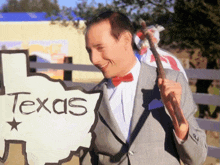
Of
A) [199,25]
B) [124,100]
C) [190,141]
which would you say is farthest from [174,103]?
[199,25]

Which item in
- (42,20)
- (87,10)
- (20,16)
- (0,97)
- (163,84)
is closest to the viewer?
(163,84)

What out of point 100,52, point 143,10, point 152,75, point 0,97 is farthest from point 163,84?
point 143,10

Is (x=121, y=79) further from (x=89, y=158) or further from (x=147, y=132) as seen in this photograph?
(x=89, y=158)

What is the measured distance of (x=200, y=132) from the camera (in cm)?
121

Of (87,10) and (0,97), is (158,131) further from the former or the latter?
(87,10)

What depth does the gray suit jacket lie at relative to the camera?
47.8 inches

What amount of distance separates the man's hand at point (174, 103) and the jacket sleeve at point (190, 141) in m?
0.03

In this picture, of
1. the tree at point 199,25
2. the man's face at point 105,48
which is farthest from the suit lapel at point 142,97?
the tree at point 199,25

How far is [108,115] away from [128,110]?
0.27 ft

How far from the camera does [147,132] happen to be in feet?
4.02

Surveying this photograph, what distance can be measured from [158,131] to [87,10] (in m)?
3.50

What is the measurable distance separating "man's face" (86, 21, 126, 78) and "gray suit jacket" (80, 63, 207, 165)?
106 millimetres

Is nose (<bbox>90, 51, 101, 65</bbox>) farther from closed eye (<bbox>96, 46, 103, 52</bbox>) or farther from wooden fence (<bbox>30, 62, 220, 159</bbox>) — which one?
wooden fence (<bbox>30, 62, 220, 159</bbox>)

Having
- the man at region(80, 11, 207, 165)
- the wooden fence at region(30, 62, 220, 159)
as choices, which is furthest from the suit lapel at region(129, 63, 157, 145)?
the wooden fence at region(30, 62, 220, 159)
